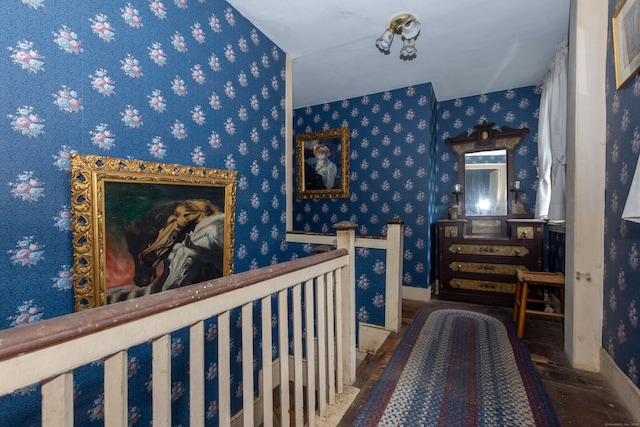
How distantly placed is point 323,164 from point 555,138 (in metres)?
2.51

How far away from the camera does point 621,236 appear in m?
1.47

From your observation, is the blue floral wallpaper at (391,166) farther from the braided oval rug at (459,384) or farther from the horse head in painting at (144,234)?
the horse head in painting at (144,234)

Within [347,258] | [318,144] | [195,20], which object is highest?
[195,20]

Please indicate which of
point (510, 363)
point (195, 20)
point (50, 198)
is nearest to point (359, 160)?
point (195, 20)

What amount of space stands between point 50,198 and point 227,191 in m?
0.96

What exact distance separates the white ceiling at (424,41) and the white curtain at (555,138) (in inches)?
9.9

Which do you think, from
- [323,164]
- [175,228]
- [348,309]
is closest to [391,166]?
[323,164]

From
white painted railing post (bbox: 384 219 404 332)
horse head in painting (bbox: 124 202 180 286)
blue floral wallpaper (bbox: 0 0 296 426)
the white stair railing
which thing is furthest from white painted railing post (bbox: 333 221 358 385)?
horse head in painting (bbox: 124 202 180 286)

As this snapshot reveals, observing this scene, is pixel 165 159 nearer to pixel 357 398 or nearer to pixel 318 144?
pixel 357 398

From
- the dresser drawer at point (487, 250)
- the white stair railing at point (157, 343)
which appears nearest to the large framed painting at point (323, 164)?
the dresser drawer at point (487, 250)

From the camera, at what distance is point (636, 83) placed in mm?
1340

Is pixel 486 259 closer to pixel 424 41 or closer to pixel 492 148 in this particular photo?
pixel 492 148

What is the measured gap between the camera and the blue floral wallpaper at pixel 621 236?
4.42 ft

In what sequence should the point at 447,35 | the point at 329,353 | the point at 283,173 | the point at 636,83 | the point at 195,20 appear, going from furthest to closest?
1. the point at 283,173
2. the point at 447,35
3. the point at 195,20
4. the point at 329,353
5. the point at 636,83
